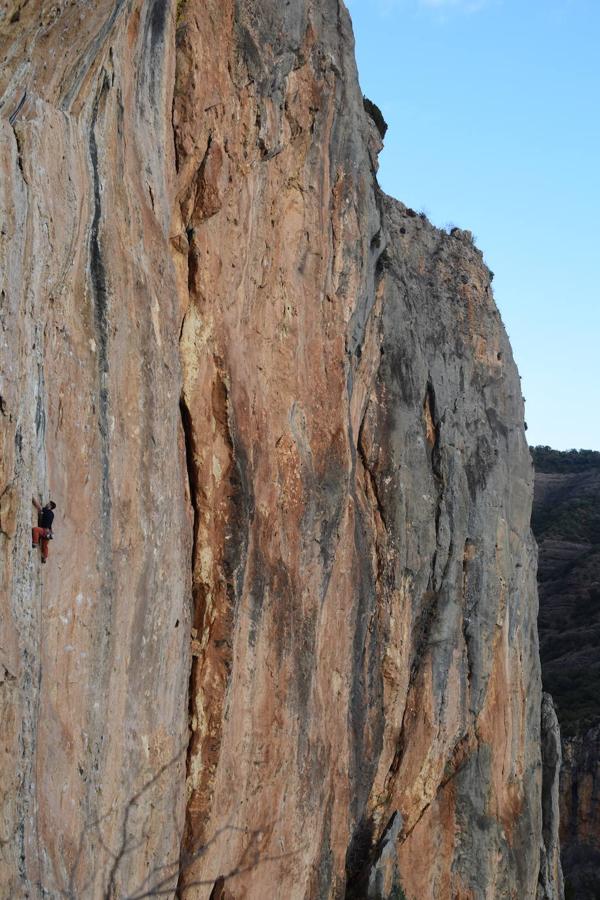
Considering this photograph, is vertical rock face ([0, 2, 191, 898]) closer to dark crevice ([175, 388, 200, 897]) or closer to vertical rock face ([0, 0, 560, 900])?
vertical rock face ([0, 0, 560, 900])

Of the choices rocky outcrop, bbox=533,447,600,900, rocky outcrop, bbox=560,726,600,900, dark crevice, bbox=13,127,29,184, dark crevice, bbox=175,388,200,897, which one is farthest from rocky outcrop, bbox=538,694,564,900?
dark crevice, bbox=13,127,29,184

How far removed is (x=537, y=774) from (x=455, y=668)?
13.2ft

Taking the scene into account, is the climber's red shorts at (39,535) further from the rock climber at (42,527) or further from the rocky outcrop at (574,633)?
the rocky outcrop at (574,633)

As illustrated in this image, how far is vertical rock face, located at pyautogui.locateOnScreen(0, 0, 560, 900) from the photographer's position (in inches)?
310

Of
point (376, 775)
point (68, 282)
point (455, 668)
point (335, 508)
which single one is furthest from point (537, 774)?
point (68, 282)

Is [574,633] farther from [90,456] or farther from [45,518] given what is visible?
[45,518]

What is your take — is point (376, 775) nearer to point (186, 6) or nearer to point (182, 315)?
point (182, 315)

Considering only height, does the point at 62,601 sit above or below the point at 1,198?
below

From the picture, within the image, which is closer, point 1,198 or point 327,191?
point 1,198

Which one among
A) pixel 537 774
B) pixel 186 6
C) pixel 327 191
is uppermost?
pixel 186 6

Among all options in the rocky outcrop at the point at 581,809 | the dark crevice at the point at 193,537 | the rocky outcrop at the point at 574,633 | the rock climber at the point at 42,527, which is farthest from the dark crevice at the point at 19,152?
the rocky outcrop at the point at 581,809

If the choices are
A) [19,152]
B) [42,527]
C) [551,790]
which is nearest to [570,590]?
[551,790]

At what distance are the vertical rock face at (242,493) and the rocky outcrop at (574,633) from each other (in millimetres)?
16789

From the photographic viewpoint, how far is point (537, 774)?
2081 cm
